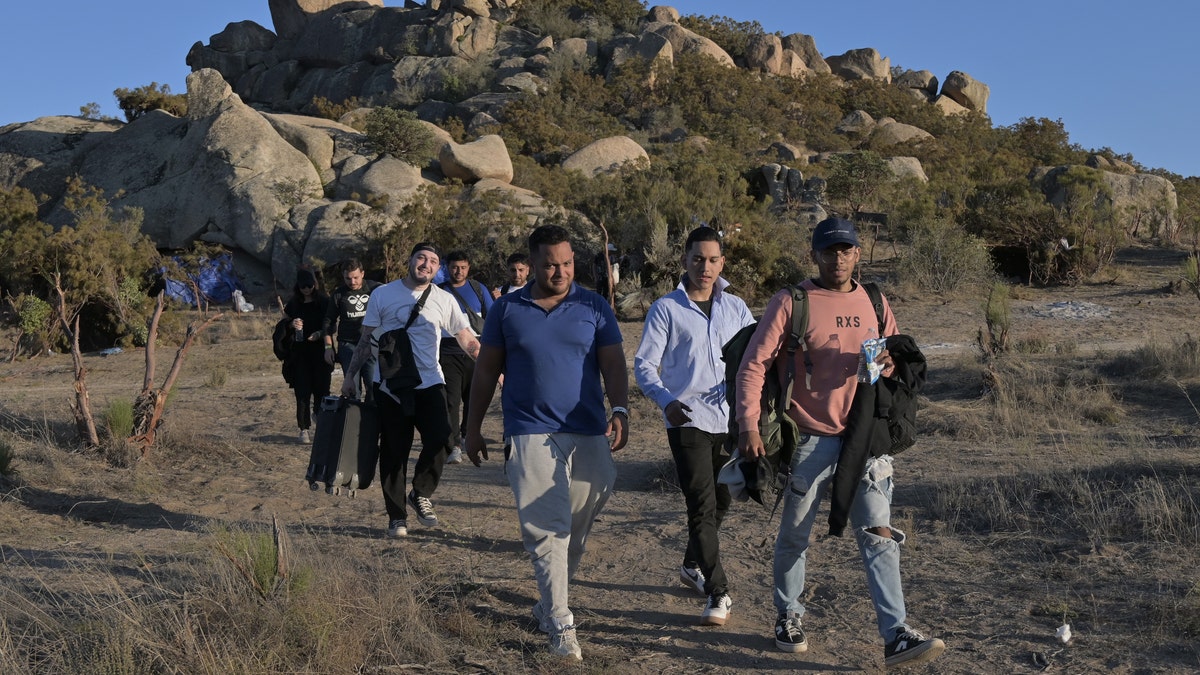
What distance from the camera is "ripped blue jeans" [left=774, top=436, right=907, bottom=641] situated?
Result: 398cm

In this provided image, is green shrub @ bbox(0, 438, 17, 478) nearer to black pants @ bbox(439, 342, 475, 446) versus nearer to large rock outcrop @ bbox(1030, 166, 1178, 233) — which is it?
black pants @ bbox(439, 342, 475, 446)

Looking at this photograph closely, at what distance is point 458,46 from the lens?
48312 millimetres

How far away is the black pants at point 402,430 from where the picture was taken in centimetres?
627

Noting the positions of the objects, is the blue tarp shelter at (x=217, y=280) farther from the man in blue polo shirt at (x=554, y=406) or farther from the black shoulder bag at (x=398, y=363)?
the man in blue polo shirt at (x=554, y=406)

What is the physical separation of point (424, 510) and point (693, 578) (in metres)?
2.09

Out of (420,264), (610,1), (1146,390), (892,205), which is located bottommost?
(1146,390)

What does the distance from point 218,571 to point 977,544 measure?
12.7 feet

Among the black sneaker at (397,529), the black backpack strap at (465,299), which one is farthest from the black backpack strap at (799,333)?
the black backpack strap at (465,299)

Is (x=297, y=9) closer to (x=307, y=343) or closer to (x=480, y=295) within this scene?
(x=307, y=343)

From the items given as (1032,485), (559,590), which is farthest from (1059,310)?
(559,590)

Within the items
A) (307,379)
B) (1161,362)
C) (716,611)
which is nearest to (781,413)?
(716,611)

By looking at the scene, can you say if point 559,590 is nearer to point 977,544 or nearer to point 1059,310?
point 977,544

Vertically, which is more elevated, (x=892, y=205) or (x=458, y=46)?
(x=458, y=46)

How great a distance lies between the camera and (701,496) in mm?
4727
